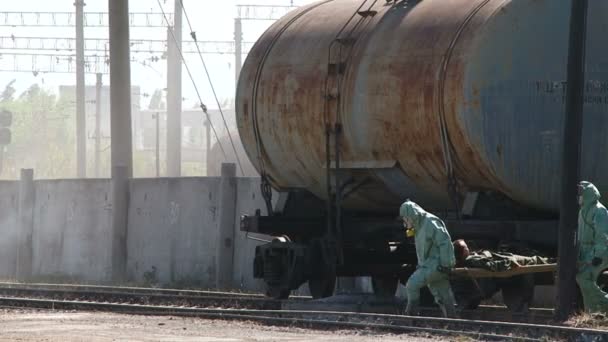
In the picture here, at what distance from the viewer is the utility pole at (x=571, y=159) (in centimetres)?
1275

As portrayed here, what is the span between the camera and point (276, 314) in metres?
14.0

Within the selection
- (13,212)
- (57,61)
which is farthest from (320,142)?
(57,61)

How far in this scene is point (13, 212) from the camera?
27.8m

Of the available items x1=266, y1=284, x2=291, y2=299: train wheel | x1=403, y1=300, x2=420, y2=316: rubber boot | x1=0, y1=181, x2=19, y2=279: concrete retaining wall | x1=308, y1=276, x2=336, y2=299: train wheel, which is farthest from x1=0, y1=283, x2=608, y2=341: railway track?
x1=0, y1=181, x2=19, y2=279: concrete retaining wall

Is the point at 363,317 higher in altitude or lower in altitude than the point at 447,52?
lower

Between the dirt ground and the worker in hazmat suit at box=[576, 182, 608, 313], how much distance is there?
2.17m

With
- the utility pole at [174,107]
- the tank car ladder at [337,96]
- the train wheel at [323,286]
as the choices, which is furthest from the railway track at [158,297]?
the utility pole at [174,107]

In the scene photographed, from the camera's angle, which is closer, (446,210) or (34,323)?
(34,323)

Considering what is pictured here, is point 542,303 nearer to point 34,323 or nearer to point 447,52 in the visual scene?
point 447,52

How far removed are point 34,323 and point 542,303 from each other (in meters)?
6.61

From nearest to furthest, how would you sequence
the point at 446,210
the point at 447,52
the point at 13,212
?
1. the point at 447,52
2. the point at 446,210
3. the point at 13,212

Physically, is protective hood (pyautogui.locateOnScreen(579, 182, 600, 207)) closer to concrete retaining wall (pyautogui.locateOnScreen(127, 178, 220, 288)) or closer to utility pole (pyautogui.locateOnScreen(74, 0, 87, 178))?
concrete retaining wall (pyautogui.locateOnScreen(127, 178, 220, 288))

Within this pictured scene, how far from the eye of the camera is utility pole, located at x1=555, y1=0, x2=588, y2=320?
12.8 meters

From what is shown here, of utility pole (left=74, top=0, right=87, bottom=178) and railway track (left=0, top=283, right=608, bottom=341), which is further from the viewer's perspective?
utility pole (left=74, top=0, right=87, bottom=178)
